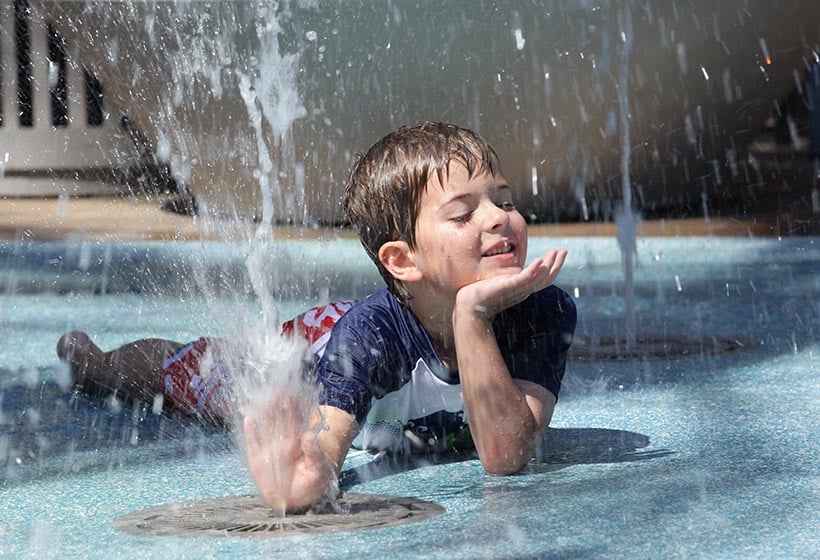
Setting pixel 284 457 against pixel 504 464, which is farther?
pixel 504 464

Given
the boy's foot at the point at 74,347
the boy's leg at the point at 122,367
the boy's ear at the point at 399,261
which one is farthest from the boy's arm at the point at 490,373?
the boy's foot at the point at 74,347

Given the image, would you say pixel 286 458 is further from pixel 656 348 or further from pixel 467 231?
pixel 656 348

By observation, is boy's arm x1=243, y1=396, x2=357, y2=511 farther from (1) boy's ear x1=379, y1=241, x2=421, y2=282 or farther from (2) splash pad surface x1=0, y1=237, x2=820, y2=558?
(1) boy's ear x1=379, y1=241, x2=421, y2=282

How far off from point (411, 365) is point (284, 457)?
0.39 m

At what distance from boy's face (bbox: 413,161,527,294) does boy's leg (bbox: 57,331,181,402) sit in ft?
3.41

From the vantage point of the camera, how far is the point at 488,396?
192 cm

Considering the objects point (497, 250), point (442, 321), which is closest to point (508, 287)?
point (497, 250)

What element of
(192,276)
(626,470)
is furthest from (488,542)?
(192,276)

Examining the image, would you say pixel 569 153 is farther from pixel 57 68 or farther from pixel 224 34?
pixel 57 68

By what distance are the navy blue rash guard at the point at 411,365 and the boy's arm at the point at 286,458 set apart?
20cm

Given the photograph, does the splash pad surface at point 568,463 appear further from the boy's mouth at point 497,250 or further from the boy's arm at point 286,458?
the boy's mouth at point 497,250

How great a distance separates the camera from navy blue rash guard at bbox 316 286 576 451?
6.55ft

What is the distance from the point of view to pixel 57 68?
9594 mm

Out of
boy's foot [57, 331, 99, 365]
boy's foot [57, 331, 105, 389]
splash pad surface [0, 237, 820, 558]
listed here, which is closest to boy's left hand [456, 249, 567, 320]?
splash pad surface [0, 237, 820, 558]
